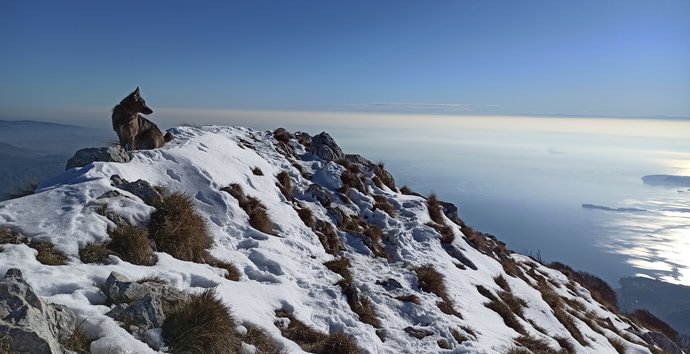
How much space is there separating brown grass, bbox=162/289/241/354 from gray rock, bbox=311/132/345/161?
15.4m

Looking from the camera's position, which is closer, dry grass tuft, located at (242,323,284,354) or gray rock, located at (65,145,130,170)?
dry grass tuft, located at (242,323,284,354)

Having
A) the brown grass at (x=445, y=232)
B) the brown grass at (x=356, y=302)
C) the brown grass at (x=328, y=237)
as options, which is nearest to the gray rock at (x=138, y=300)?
the brown grass at (x=356, y=302)

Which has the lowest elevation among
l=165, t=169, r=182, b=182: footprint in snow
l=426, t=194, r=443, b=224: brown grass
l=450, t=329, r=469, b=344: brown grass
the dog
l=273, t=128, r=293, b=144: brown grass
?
l=450, t=329, r=469, b=344: brown grass

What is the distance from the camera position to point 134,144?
1255cm

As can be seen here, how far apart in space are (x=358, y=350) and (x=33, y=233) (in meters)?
6.23

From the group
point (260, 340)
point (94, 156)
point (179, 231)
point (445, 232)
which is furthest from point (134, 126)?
point (445, 232)

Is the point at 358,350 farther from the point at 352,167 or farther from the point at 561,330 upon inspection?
the point at 352,167

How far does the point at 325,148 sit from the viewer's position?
2162cm

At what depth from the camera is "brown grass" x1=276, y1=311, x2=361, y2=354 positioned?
24.6ft

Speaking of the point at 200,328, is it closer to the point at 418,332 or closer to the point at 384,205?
the point at 418,332

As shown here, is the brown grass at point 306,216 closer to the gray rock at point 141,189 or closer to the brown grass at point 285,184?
the brown grass at point 285,184

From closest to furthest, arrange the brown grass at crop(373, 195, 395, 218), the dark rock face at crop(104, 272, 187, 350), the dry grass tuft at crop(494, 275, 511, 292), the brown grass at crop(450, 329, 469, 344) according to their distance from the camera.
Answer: the dark rock face at crop(104, 272, 187, 350), the brown grass at crop(450, 329, 469, 344), the dry grass tuft at crop(494, 275, 511, 292), the brown grass at crop(373, 195, 395, 218)

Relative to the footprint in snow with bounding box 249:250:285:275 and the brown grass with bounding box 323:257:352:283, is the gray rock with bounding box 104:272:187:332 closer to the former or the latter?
the footprint in snow with bounding box 249:250:285:275

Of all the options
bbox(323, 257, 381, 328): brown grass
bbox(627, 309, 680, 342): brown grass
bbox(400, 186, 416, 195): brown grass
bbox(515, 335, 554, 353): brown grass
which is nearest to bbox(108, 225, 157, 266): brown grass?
bbox(323, 257, 381, 328): brown grass
